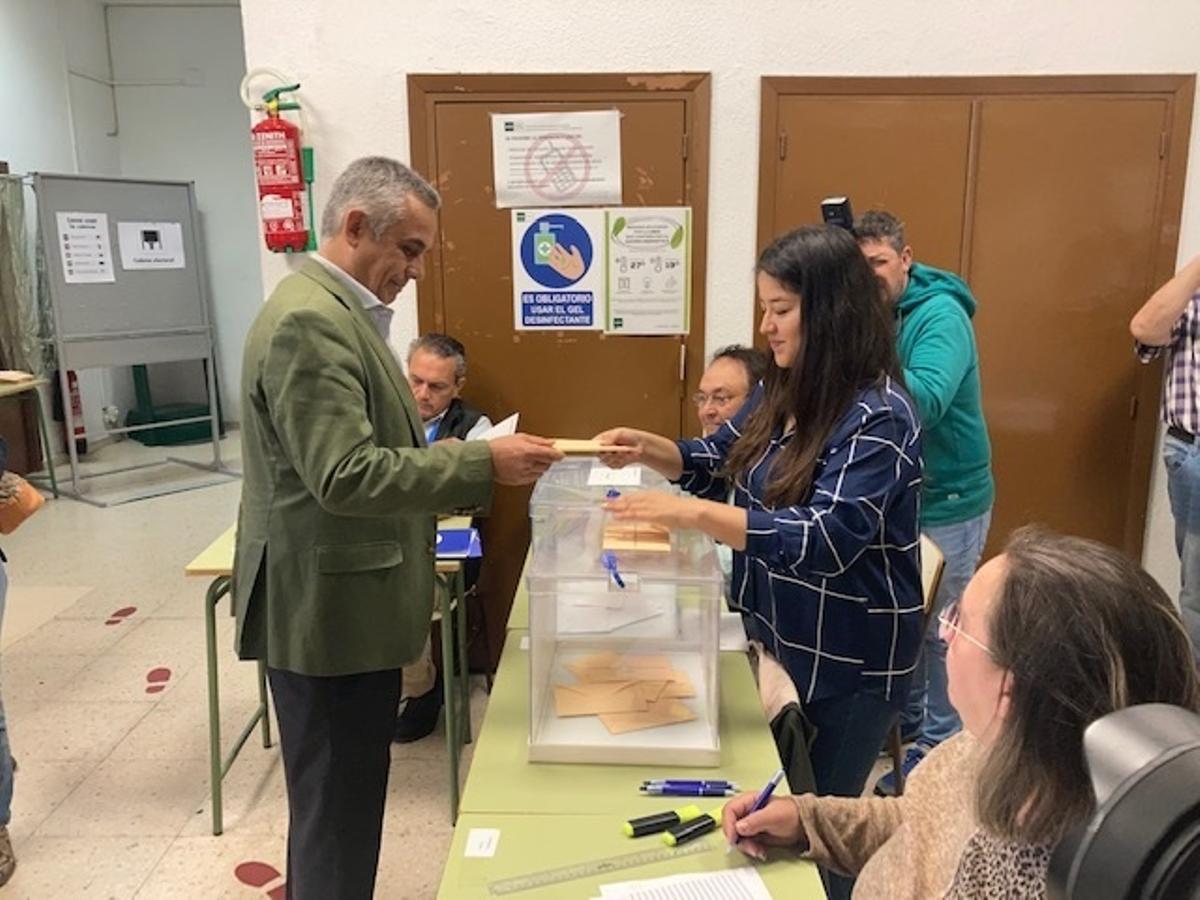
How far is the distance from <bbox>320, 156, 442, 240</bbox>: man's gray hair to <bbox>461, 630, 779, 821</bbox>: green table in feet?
2.74

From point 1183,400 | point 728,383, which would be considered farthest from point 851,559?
point 1183,400

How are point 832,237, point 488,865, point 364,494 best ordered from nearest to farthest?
point 488,865, point 364,494, point 832,237

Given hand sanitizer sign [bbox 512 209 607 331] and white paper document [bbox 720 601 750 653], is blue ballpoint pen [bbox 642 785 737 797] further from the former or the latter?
hand sanitizer sign [bbox 512 209 607 331]

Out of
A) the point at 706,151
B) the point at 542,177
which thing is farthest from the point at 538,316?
the point at 706,151

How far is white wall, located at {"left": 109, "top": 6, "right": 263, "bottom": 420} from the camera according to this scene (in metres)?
6.90

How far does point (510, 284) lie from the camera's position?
10.2 feet

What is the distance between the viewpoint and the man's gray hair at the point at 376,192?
5.18ft

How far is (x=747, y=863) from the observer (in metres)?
1.20

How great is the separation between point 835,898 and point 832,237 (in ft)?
3.56

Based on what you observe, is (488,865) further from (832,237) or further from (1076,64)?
(1076,64)

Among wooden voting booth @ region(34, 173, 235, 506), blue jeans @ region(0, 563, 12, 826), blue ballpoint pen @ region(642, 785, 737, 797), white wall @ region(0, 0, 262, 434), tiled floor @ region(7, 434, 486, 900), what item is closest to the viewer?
blue ballpoint pen @ region(642, 785, 737, 797)

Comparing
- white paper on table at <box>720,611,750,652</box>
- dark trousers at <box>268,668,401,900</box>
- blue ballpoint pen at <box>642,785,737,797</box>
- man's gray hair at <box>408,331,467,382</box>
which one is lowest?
dark trousers at <box>268,668,401,900</box>

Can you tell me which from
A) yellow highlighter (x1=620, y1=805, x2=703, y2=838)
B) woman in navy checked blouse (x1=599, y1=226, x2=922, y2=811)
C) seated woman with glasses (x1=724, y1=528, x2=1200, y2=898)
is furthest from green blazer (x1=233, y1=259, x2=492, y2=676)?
seated woman with glasses (x1=724, y1=528, x2=1200, y2=898)

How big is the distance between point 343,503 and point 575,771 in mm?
539
